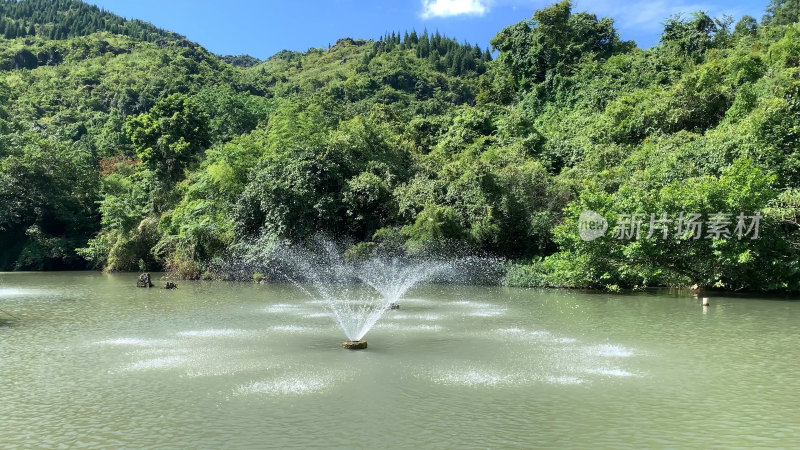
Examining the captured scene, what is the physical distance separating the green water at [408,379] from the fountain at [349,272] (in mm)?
6626

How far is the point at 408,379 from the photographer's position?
9.95 m

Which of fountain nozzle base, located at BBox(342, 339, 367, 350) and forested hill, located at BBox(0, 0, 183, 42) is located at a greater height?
forested hill, located at BBox(0, 0, 183, 42)

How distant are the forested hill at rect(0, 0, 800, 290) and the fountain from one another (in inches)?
35.0

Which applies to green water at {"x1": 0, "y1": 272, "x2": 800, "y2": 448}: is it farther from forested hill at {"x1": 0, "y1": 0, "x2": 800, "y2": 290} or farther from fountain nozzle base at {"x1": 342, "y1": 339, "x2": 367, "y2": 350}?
forested hill at {"x1": 0, "y1": 0, "x2": 800, "y2": 290}

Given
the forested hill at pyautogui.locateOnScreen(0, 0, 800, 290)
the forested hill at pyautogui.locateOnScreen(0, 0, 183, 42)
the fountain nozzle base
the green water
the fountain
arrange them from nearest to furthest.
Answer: the green water < the fountain nozzle base < the forested hill at pyautogui.locateOnScreen(0, 0, 800, 290) < the fountain < the forested hill at pyautogui.locateOnScreen(0, 0, 183, 42)

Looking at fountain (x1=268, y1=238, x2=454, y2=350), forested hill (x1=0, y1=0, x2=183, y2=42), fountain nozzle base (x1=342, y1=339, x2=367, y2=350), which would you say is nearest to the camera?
fountain nozzle base (x1=342, y1=339, x2=367, y2=350)

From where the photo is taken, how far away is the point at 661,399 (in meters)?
8.79

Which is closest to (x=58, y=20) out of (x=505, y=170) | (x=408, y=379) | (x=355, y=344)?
(x=505, y=170)

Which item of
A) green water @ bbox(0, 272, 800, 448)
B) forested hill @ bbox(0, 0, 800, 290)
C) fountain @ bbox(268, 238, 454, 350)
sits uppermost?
forested hill @ bbox(0, 0, 800, 290)

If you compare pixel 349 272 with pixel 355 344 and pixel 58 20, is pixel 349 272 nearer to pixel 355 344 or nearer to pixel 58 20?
pixel 355 344

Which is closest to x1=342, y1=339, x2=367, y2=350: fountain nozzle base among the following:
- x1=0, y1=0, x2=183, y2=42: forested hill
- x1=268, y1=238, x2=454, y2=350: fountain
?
x1=268, y1=238, x2=454, y2=350: fountain

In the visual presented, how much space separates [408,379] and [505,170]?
20960mm

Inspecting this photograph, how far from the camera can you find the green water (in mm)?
7355

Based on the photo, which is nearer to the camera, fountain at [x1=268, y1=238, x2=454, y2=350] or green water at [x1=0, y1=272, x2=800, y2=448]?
green water at [x1=0, y1=272, x2=800, y2=448]
